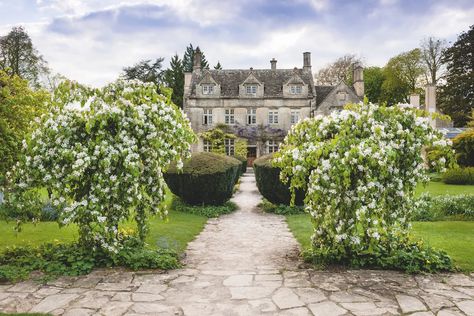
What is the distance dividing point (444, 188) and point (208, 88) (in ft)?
81.9

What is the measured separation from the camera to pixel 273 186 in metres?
13.9

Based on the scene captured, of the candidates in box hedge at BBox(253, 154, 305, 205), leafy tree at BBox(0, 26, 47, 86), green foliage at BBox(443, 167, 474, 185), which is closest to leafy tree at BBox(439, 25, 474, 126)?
green foliage at BBox(443, 167, 474, 185)

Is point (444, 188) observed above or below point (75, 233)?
below

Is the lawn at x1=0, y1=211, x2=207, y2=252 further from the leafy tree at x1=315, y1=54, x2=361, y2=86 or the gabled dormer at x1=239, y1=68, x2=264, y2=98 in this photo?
the leafy tree at x1=315, y1=54, x2=361, y2=86

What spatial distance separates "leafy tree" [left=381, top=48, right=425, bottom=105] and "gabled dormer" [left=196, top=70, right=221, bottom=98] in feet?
79.8

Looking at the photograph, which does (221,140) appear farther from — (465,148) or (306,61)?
(465,148)

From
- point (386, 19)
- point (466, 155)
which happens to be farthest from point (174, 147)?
point (466, 155)

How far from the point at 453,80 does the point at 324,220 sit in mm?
48312

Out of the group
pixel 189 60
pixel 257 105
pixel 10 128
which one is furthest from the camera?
pixel 189 60

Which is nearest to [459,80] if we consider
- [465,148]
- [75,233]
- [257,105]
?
[257,105]

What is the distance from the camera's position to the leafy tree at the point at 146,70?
5922 cm

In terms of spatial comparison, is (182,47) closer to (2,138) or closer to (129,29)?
(129,29)

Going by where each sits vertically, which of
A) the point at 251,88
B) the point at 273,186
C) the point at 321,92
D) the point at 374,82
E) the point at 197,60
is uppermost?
the point at 197,60

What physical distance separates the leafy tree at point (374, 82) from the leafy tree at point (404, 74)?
90.7 inches
